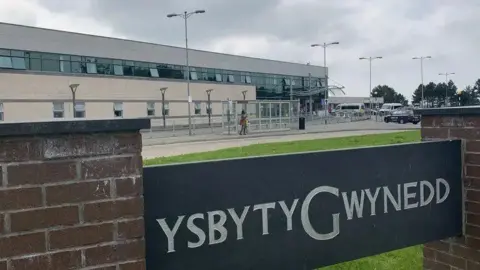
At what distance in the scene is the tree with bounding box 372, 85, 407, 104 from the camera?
117938mm

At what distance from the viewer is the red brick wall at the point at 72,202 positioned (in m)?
1.87

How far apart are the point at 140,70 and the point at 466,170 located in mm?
45714

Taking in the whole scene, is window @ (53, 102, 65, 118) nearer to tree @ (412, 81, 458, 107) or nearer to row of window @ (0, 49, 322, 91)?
row of window @ (0, 49, 322, 91)

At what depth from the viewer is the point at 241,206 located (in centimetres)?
252

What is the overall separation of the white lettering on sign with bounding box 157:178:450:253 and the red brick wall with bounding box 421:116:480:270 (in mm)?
186

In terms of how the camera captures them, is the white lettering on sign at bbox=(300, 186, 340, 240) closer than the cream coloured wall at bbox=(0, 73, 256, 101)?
Yes

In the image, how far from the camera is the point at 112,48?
44688mm

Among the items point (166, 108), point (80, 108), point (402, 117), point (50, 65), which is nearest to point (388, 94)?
point (402, 117)

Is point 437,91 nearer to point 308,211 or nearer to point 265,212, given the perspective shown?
point 308,211

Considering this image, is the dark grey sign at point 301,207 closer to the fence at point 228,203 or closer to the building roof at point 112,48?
the fence at point 228,203

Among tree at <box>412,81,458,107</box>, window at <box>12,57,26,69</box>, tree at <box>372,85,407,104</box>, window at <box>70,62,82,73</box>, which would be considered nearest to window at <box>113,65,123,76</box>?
window at <box>70,62,82,73</box>

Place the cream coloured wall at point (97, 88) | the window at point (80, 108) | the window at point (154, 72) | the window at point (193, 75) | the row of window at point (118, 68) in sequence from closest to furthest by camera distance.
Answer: the cream coloured wall at point (97, 88)
the row of window at point (118, 68)
the window at point (80, 108)
the window at point (154, 72)
the window at point (193, 75)

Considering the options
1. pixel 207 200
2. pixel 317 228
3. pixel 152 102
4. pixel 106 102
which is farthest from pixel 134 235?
pixel 152 102

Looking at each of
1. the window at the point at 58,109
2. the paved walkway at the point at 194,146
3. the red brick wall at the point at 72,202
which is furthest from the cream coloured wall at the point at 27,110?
the red brick wall at the point at 72,202
